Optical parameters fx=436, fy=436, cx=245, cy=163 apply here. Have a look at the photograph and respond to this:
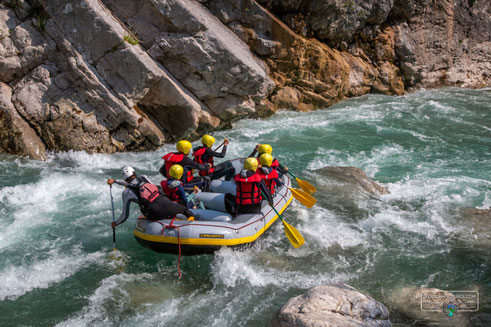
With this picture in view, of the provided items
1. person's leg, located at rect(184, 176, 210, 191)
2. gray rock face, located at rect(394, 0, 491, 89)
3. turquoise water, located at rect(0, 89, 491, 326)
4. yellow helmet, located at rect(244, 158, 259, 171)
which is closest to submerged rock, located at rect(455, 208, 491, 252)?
turquoise water, located at rect(0, 89, 491, 326)

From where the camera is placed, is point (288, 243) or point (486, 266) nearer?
point (486, 266)

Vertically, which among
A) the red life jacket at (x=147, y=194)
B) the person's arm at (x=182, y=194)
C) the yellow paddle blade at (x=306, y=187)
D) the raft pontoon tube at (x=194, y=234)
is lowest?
the yellow paddle blade at (x=306, y=187)

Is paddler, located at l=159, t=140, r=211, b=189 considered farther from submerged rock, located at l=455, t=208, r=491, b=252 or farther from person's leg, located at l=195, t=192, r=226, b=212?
submerged rock, located at l=455, t=208, r=491, b=252

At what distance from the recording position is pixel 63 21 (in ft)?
36.4

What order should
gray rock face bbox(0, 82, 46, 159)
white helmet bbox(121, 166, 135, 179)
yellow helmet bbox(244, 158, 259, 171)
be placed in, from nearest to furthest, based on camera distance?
white helmet bbox(121, 166, 135, 179) → yellow helmet bbox(244, 158, 259, 171) → gray rock face bbox(0, 82, 46, 159)

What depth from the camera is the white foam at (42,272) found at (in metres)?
6.58

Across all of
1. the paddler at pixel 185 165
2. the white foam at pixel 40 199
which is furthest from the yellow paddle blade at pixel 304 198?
the white foam at pixel 40 199

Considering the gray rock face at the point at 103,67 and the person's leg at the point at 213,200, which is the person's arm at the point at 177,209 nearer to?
the person's leg at the point at 213,200

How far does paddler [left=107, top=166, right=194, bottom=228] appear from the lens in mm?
7012

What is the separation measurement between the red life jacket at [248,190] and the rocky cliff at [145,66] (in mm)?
5072

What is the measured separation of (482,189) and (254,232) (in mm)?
5909

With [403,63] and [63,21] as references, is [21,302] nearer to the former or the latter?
[63,21]

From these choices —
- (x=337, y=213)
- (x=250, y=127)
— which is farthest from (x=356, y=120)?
(x=337, y=213)

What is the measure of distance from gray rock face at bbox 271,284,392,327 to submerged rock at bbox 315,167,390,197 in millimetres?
4490
